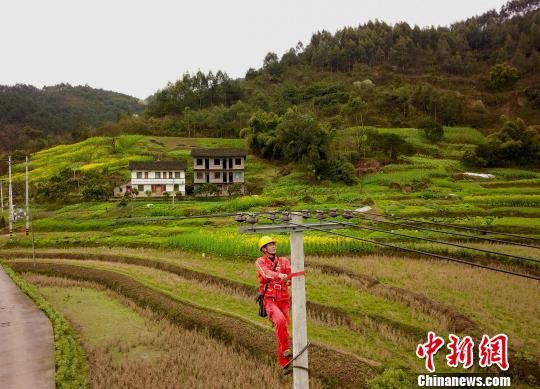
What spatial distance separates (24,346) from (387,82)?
11191cm

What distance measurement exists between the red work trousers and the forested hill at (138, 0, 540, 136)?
217 ft

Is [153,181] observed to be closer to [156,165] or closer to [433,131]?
[156,165]

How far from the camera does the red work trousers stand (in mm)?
7691

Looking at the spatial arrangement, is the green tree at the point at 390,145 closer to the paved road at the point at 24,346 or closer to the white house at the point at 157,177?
the white house at the point at 157,177

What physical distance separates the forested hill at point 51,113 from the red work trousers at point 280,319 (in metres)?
97.2

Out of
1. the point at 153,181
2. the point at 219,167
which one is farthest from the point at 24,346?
the point at 219,167

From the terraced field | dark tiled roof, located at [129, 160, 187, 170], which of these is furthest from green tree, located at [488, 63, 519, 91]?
dark tiled roof, located at [129, 160, 187, 170]

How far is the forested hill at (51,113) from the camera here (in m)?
110

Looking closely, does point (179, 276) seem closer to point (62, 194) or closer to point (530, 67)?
point (62, 194)

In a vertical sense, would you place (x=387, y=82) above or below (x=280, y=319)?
above

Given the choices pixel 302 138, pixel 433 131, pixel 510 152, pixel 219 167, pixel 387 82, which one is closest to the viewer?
pixel 510 152

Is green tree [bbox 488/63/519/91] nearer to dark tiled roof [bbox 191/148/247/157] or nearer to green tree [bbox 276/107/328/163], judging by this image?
green tree [bbox 276/107/328/163]

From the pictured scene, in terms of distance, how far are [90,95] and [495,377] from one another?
20381 cm

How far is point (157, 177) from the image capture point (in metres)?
57.0
